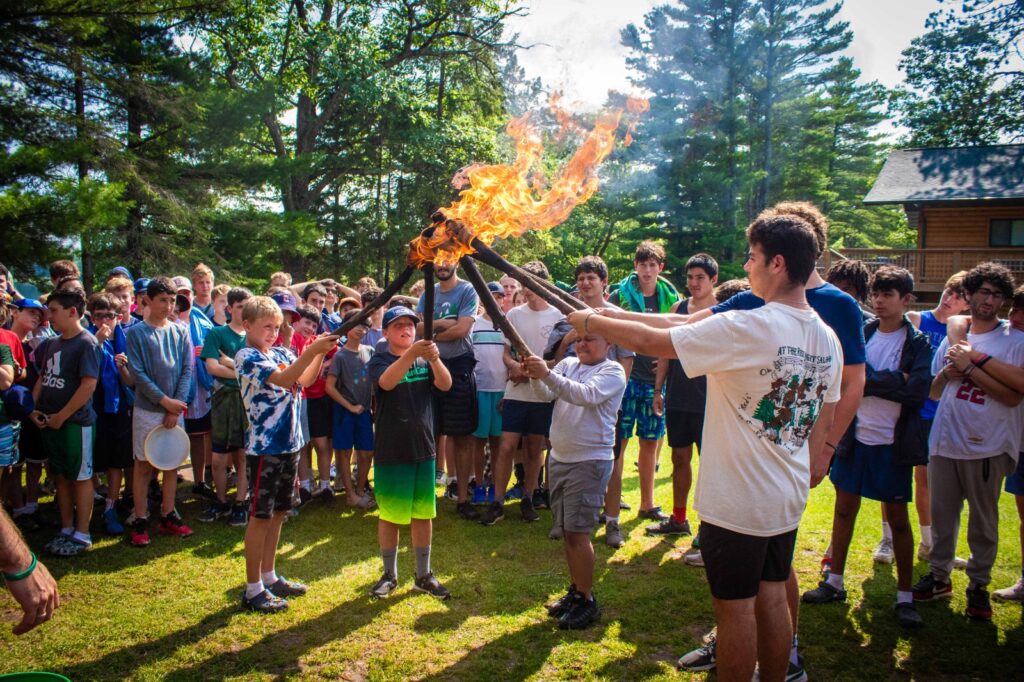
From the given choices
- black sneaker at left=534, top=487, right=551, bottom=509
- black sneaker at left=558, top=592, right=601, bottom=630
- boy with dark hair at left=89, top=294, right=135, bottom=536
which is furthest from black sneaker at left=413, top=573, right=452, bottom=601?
boy with dark hair at left=89, top=294, right=135, bottom=536

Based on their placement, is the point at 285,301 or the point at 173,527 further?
the point at 285,301

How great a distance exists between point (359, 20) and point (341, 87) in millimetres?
4017

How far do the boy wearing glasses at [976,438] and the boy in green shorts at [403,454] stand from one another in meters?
3.87

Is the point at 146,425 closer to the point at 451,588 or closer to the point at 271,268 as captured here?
the point at 451,588

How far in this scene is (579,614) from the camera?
460 centimetres

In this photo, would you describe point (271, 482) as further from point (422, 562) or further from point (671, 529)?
point (671, 529)

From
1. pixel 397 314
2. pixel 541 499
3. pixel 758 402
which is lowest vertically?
pixel 541 499

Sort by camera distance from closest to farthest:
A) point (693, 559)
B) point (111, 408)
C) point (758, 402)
A: point (758, 402) < point (693, 559) < point (111, 408)

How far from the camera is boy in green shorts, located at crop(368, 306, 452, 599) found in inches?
198

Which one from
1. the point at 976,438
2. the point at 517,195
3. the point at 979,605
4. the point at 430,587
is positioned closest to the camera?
the point at 517,195

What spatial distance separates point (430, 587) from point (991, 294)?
16.3 feet

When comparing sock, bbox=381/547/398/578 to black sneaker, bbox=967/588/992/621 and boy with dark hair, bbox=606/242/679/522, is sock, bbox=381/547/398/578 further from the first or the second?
black sneaker, bbox=967/588/992/621

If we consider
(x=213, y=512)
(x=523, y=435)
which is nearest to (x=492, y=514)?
(x=523, y=435)

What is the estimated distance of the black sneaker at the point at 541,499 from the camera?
25.2 feet
